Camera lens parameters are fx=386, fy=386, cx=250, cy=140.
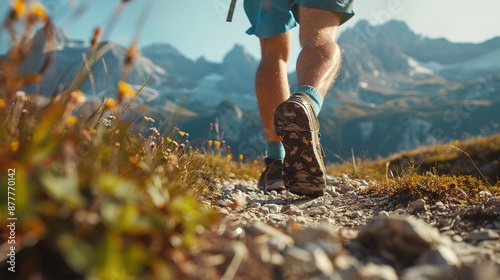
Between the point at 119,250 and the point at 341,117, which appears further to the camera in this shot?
the point at 341,117

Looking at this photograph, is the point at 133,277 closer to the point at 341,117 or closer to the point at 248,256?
the point at 248,256

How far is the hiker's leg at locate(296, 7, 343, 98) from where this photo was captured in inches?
125

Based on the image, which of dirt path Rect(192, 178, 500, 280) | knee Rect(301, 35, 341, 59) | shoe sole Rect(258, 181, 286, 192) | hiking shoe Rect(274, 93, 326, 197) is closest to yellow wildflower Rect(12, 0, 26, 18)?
dirt path Rect(192, 178, 500, 280)

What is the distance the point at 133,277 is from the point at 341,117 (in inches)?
6157

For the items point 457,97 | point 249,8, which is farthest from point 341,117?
point 249,8

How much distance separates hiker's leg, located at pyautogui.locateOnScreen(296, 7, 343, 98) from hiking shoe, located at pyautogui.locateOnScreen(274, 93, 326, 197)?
0.94 ft

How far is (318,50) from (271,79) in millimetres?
937

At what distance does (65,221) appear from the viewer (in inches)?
37.1

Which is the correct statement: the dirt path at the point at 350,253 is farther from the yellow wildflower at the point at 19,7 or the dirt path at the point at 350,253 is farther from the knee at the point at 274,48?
the knee at the point at 274,48

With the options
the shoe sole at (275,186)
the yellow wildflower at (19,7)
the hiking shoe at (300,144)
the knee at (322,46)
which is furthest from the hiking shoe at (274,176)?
the yellow wildflower at (19,7)

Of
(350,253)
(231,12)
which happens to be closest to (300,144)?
(350,253)

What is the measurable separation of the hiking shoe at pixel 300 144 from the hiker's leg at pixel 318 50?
11.3 inches

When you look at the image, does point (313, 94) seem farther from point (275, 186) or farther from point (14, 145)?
point (14, 145)

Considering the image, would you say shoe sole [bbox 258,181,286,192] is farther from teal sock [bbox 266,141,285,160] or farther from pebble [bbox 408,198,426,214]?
pebble [bbox 408,198,426,214]
